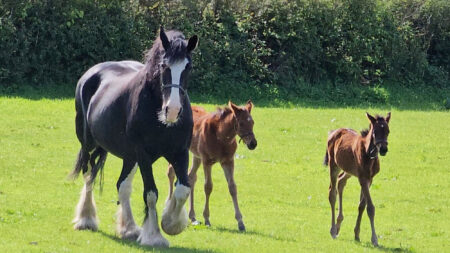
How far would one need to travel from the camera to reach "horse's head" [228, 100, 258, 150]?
487 inches

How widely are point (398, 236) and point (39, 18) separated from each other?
14589mm

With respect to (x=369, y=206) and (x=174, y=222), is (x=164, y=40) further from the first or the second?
(x=369, y=206)

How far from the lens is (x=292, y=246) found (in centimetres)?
1131

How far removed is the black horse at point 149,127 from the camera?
10.0 metres

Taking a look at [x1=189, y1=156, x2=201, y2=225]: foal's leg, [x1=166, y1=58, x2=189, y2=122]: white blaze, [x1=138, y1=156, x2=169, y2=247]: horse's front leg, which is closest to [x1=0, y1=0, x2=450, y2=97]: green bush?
[x1=189, y1=156, x2=201, y2=225]: foal's leg

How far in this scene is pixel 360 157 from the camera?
483 inches

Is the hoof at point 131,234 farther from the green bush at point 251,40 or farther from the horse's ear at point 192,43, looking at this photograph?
the green bush at point 251,40

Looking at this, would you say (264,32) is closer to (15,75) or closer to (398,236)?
(15,75)

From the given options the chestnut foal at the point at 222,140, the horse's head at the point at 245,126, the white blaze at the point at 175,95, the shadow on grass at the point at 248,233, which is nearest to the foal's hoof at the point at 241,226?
the chestnut foal at the point at 222,140

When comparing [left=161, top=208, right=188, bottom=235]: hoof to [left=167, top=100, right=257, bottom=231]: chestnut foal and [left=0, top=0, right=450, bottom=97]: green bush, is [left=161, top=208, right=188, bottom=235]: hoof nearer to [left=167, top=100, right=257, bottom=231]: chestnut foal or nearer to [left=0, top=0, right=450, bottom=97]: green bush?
[left=167, top=100, right=257, bottom=231]: chestnut foal

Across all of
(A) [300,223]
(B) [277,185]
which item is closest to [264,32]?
(B) [277,185]

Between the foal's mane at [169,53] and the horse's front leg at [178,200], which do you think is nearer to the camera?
the foal's mane at [169,53]

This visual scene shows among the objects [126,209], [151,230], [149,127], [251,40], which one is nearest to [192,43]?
[149,127]

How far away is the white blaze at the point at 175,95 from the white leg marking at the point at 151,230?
1337mm
